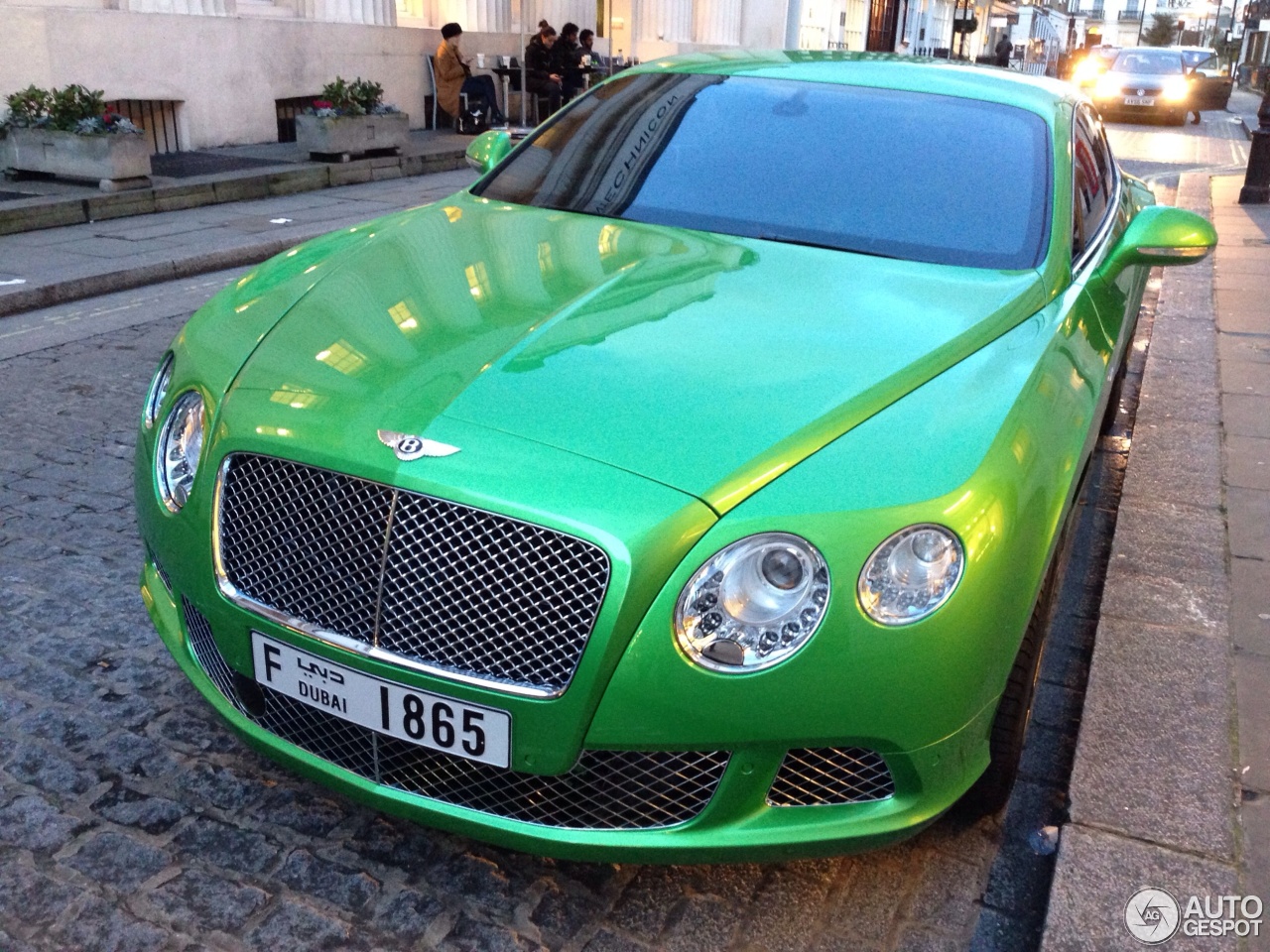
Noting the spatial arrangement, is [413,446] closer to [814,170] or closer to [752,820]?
[752,820]

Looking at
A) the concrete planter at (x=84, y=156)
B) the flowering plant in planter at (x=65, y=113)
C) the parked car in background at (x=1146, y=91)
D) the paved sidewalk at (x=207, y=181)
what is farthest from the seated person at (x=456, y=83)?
the parked car in background at (x=1146, y=91)

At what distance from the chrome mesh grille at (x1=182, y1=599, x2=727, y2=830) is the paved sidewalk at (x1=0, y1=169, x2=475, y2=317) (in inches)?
222

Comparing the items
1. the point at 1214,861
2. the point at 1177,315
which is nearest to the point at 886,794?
the point at 1214,861

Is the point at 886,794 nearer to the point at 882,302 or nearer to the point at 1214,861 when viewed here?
the point at 1214,861

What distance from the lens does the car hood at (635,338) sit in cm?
217

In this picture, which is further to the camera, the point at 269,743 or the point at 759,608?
the point at 269,743

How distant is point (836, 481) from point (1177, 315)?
255 inches

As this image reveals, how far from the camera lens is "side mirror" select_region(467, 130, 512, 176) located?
4.30 m

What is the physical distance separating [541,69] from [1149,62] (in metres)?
17.5

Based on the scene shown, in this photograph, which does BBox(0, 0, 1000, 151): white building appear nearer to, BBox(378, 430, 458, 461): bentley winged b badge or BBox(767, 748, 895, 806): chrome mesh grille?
BBox(378, 430, 458, 461): bentley winged b badge

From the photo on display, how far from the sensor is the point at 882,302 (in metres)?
2.77

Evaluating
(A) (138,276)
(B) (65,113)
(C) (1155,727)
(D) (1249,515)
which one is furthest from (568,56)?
(C) (1155,727)

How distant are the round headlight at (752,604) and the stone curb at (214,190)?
21.3ft

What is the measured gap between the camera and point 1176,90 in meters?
26.0
